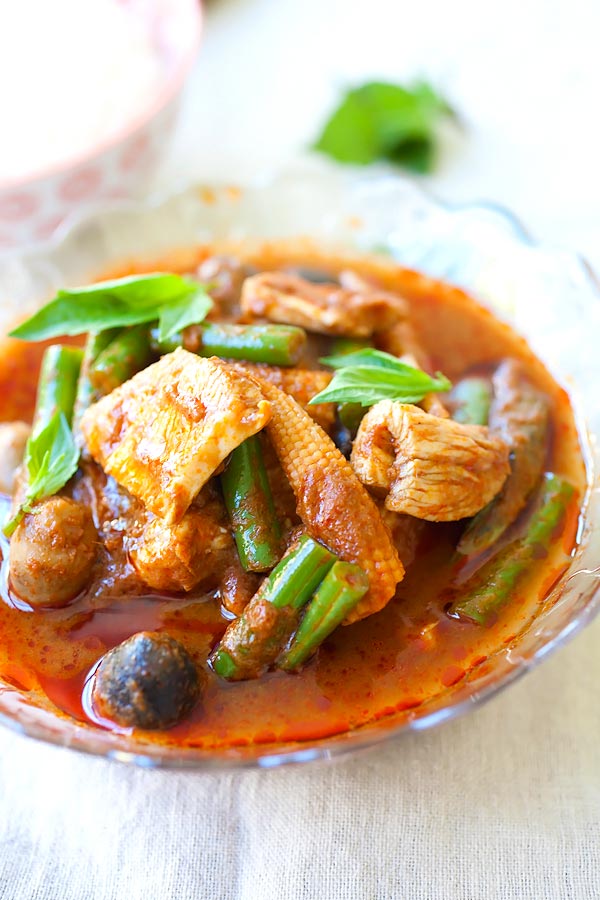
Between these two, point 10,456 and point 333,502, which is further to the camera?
point 10,456

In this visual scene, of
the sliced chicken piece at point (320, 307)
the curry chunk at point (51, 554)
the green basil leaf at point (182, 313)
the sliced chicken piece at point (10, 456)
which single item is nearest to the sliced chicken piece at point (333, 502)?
the green basil leaf at point (182, 313)

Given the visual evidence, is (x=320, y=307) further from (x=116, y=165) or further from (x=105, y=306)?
(x=116, y=165)

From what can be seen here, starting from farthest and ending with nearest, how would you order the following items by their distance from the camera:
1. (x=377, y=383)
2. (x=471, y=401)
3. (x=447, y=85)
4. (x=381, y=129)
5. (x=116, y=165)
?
(x=447, y=85)
(x=381, y=129)
(x=116, y=165)
(x=471, y=401)
(x=377, y=383)

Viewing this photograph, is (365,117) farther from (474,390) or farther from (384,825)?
(384,825)

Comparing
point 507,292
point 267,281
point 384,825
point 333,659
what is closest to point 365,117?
point 507,292

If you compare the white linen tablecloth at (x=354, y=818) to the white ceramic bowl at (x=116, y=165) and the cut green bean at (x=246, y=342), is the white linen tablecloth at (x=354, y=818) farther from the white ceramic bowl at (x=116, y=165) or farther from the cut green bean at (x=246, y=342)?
the white ceramic bowl at (x=116, y=165)

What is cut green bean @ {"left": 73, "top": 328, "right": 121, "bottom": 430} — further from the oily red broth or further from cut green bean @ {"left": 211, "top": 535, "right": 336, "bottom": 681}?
cut green bean @ {"left": 211, "top": 535, "right": 336, "bottom": 681}

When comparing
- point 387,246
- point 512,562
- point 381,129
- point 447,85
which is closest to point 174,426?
point 512,562
